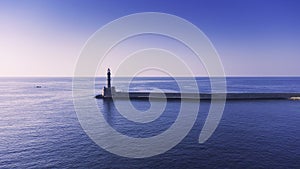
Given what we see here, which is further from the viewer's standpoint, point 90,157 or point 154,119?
point 154,119

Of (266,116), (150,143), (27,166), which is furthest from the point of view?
(266,116)

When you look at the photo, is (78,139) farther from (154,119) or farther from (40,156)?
(154,119)

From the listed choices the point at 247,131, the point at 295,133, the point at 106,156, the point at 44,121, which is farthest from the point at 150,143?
the point at 44,121

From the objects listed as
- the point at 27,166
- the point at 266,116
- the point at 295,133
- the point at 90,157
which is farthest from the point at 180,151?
the point at 266,116

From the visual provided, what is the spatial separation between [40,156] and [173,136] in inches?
755

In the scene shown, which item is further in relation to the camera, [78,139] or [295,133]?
[295,133]

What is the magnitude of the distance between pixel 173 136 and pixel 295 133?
20367mm

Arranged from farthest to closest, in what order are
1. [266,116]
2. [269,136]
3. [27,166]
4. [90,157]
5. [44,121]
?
[266,116] → [44,121] → [269,136] → [90,157] → [27,166]

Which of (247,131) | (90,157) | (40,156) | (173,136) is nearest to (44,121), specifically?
(40,156)

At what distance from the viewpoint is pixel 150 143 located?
30672 millimetres

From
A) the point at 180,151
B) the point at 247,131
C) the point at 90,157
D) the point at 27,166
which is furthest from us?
the point at 247,131

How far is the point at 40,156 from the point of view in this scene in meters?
25.7

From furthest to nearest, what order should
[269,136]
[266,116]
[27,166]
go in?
[266,116] < [269,136] < [27,166]

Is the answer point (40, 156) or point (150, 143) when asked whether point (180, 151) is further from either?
point (40, 156)
